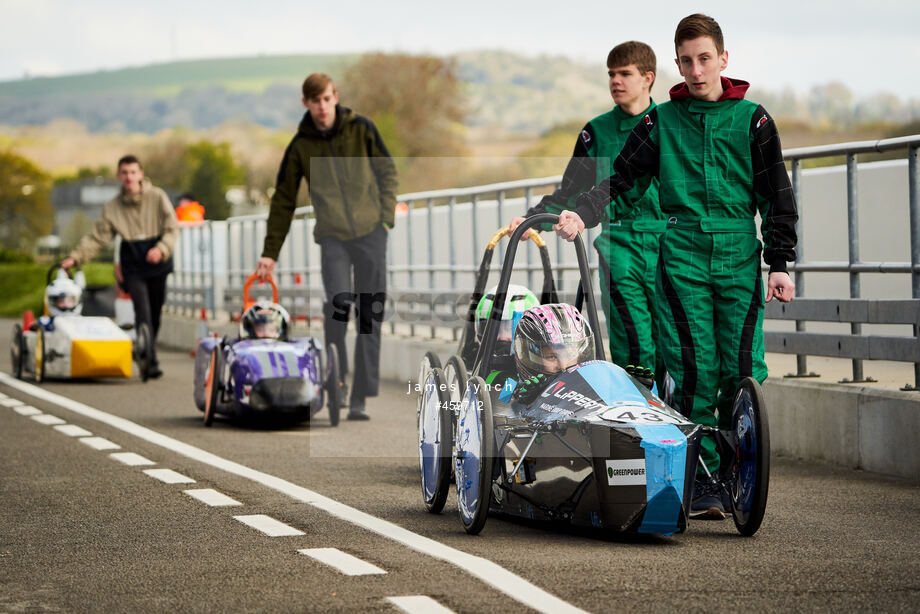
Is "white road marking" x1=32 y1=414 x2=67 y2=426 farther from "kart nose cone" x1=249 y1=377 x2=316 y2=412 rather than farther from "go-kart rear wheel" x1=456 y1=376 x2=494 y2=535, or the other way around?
"go-kart rear wheel" x1=456 y1=376 x2=494 y2=535

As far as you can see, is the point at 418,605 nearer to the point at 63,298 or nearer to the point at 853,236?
the point at 853,236

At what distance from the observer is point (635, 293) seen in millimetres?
8508

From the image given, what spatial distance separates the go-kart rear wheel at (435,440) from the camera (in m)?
7.53

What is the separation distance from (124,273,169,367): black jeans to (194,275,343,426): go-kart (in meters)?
4.98

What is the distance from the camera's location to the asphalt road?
223 inches

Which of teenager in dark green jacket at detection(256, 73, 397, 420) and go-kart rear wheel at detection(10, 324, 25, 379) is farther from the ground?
teenager in dark green jacket at detection(256, 73, 397, 420)

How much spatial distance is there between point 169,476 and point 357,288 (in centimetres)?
398

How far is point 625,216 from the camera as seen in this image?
8695 mm

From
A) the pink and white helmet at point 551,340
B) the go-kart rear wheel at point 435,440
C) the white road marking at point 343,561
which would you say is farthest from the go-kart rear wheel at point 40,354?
the white road marking at point 343,561

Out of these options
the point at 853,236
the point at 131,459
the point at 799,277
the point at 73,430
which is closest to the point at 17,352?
the point at 73,430

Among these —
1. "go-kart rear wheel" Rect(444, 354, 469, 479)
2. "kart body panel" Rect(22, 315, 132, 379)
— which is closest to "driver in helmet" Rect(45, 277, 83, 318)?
"kart body panel" Rect(22, 315, 132, 379)

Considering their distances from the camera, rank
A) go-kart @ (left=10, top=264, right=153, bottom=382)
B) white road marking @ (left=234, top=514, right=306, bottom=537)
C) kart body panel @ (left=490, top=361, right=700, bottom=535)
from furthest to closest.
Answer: go-kart @ (left=10, top=264, right=153, bottom=382) → white road marking @ (left=234, top=514, right=306, bottom=537) → kart body panel @ (left=490, top=361, right=700, bottom=535)

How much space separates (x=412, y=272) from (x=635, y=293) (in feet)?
35.0

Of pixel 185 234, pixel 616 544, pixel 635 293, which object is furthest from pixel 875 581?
pixel 185 234
